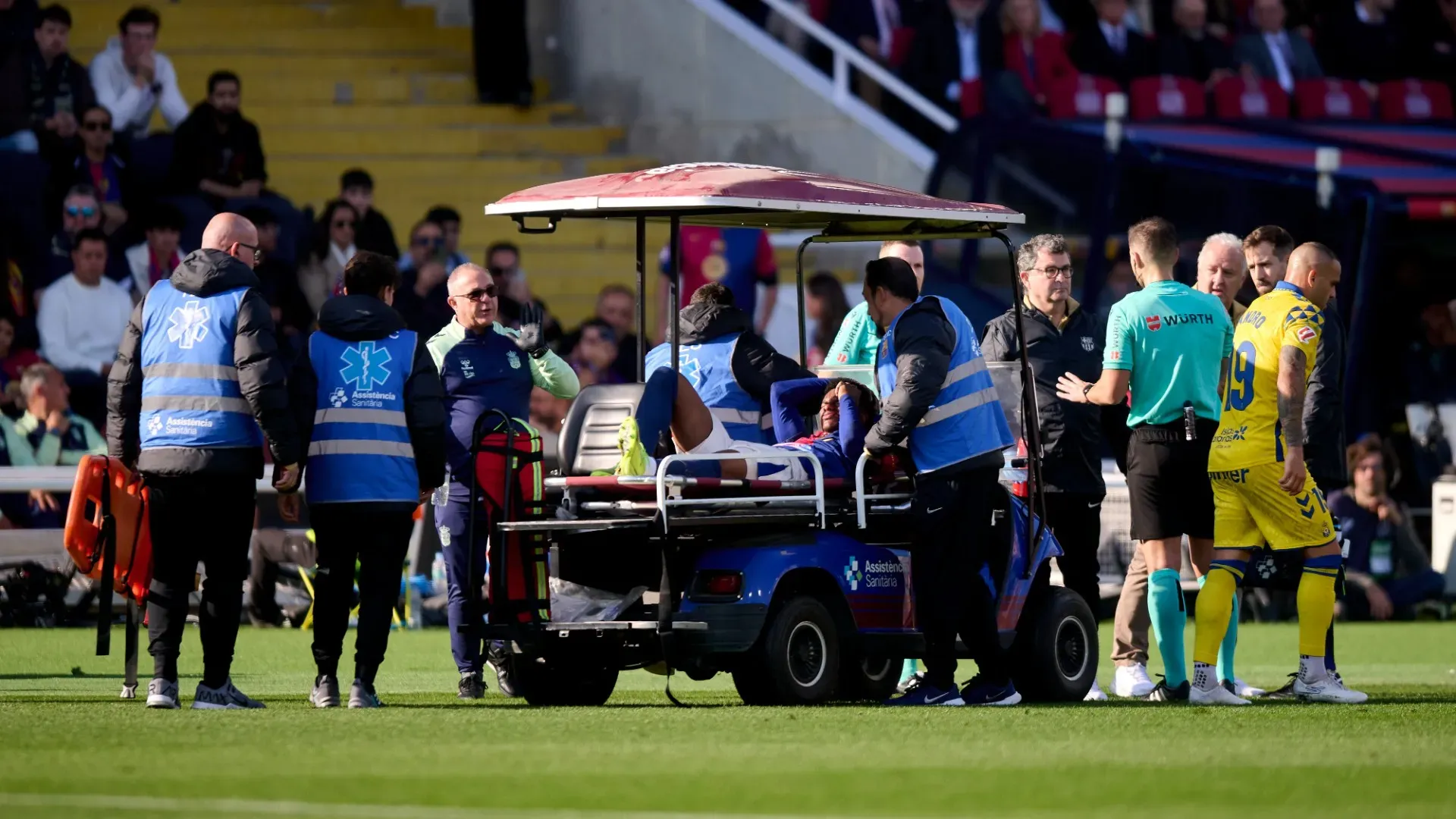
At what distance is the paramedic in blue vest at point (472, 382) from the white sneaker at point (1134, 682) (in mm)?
2665

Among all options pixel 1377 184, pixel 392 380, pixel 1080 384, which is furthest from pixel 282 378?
pixel 1377 184

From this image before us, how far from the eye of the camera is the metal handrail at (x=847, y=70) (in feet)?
72.2

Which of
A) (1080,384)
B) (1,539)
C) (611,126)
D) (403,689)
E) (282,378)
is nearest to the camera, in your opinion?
(282,378)

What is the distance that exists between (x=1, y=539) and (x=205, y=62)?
732 cm

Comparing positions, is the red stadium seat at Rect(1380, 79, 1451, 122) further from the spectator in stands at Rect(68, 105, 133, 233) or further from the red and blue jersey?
the spectator in stands at Rect(68, 105, 133, 233)

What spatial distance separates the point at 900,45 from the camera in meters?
22.9

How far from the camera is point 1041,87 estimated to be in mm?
21938

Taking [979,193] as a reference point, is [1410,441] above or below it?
below

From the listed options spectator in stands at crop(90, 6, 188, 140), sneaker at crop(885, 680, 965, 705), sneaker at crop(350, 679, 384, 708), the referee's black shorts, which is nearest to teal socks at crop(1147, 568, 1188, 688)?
the referee's black shorts

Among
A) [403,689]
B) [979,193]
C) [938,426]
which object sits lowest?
[403,689]

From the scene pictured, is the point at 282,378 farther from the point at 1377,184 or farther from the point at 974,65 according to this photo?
the point at 974,65

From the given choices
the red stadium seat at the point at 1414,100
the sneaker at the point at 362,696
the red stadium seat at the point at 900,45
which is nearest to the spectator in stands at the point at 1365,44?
the red stadium seat at the point at 1414,100

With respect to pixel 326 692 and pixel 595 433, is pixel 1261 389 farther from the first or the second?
pixel 326 692

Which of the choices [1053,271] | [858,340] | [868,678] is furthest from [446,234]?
[868,678]
